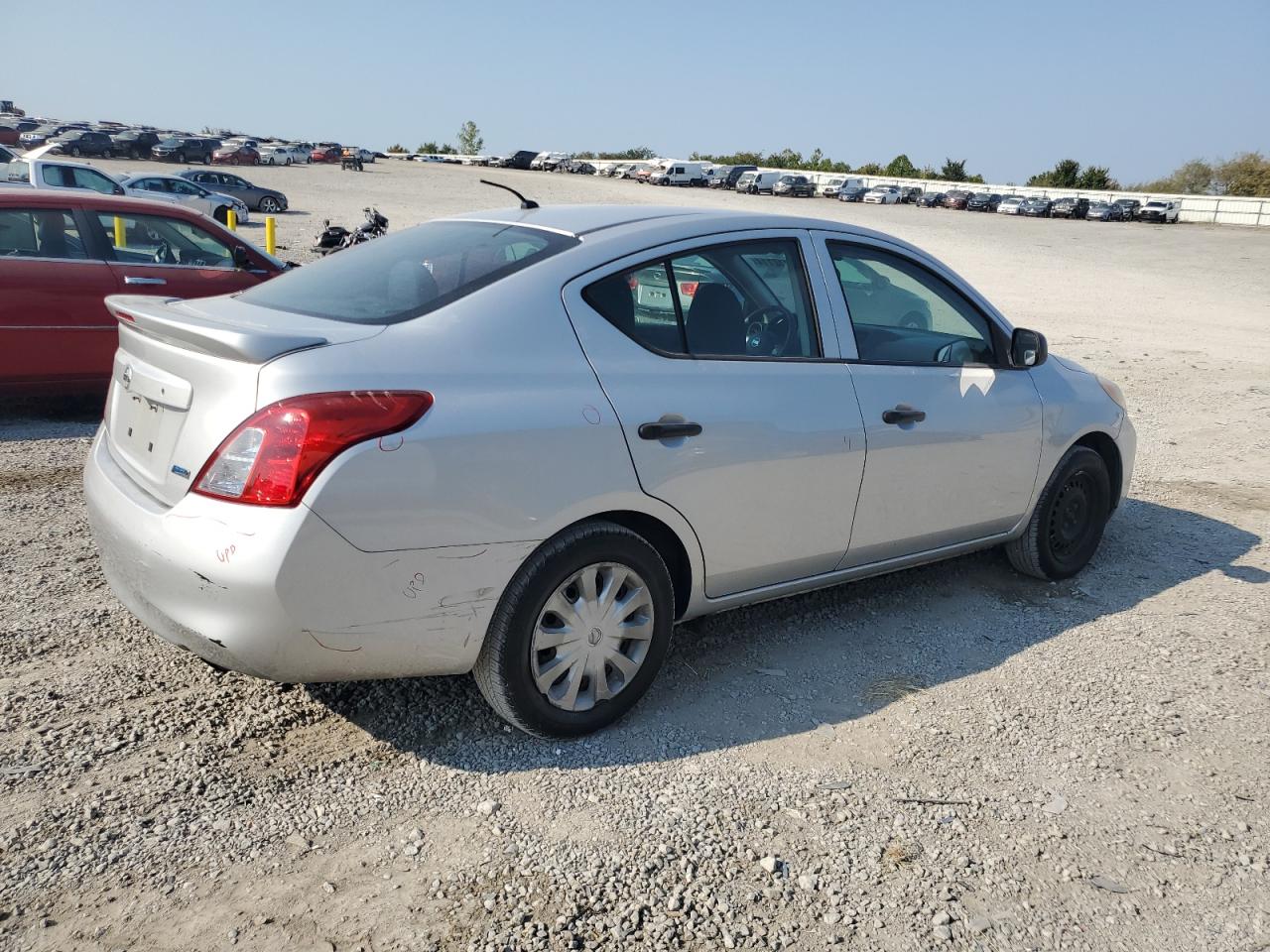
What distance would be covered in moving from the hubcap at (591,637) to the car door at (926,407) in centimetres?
112

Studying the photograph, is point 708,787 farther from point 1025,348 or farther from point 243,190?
point 243,190

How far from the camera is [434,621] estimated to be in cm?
312

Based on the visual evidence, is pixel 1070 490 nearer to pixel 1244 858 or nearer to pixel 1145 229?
pixel 1244 858

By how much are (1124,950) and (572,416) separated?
209 cm

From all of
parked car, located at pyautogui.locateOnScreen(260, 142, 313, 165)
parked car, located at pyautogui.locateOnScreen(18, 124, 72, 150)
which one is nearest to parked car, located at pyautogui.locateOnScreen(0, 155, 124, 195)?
parked car, located at pyautogui.locateOnScreen(18, 124, 72, 150)

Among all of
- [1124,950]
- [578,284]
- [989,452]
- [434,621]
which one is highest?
[578,284]

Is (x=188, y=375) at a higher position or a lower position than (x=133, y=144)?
lower

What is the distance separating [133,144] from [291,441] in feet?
210

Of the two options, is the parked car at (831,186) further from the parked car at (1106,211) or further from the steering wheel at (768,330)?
the steering wheel at (768,330)

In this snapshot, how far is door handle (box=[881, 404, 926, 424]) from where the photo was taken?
4.20m

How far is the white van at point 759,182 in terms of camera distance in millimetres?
66650

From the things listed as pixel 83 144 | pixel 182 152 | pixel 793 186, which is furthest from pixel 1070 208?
pixel 83 144

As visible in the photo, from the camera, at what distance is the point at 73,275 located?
7199 mm

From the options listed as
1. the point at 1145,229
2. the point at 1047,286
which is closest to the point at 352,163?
the point at 1145,229
